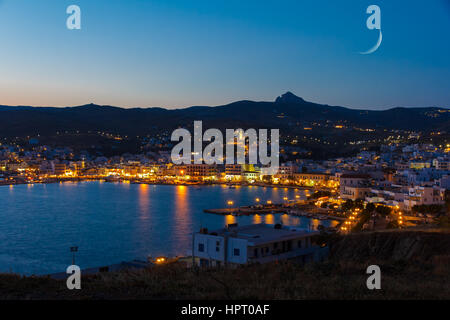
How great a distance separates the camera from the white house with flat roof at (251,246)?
4723 millimetres

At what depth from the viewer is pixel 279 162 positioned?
1210 inches

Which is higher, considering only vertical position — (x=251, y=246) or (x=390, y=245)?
(x=251, y=246)

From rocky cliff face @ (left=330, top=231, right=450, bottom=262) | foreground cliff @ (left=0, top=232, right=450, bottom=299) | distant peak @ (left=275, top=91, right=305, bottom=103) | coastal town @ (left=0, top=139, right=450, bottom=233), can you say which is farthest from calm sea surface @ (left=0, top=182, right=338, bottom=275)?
distant peak @ (left=275, top=91, right=305, bottom=103)

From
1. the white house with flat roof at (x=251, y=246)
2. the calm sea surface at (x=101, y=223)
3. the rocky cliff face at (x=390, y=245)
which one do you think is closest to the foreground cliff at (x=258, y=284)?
the white house with flat roof at (x=251, y=246)

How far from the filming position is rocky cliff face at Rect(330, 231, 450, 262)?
213 inches

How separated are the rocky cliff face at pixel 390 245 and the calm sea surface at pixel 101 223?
2.78 m

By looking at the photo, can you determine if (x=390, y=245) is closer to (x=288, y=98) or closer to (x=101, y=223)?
(x=101, y=223)

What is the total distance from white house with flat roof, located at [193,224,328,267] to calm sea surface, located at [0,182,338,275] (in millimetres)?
1989

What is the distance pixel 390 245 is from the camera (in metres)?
5.99

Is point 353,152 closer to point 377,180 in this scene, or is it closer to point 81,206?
point 377,180

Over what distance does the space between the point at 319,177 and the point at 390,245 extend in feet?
58.5

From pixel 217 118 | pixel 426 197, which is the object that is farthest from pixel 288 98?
pixel 426 197

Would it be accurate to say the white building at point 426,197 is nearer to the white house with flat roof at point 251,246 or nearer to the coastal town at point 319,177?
the coastal town at point 319,177
